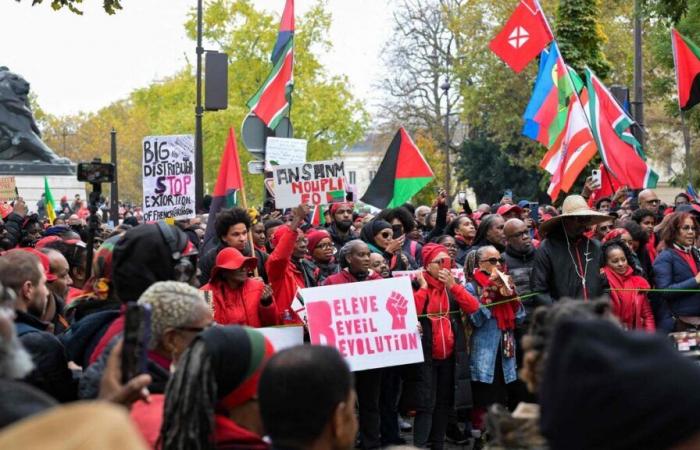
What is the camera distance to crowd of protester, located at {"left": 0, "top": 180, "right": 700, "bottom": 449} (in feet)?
8.09

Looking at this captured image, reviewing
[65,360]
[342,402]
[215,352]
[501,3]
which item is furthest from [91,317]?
[501,3]

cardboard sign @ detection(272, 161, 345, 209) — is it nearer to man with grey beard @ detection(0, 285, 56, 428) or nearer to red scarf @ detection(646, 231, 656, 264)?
red scarf @ detection(646, 231, 656, 264)

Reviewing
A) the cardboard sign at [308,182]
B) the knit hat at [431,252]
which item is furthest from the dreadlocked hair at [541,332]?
the cardboard sign at [308,182]

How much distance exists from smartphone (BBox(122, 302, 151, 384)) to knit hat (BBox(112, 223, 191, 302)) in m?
1.24

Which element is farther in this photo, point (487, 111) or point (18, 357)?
point (487, 111)

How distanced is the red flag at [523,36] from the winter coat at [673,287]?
22.3 ft

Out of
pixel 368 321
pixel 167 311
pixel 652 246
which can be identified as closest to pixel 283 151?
pixel 652 246

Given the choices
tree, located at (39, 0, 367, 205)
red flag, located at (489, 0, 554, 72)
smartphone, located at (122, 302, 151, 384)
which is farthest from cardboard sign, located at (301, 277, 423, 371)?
tree, located at (39, 0, 367, 205)

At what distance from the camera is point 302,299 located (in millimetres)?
9320

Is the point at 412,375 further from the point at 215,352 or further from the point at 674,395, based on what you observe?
the point at 674,395

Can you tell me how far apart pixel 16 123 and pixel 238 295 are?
1201 inches

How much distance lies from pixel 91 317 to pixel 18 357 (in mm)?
2332

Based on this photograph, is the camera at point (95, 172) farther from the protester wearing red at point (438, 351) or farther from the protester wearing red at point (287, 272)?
the protester wearing red at point (438, 351)

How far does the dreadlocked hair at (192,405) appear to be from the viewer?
3754 millimetres
